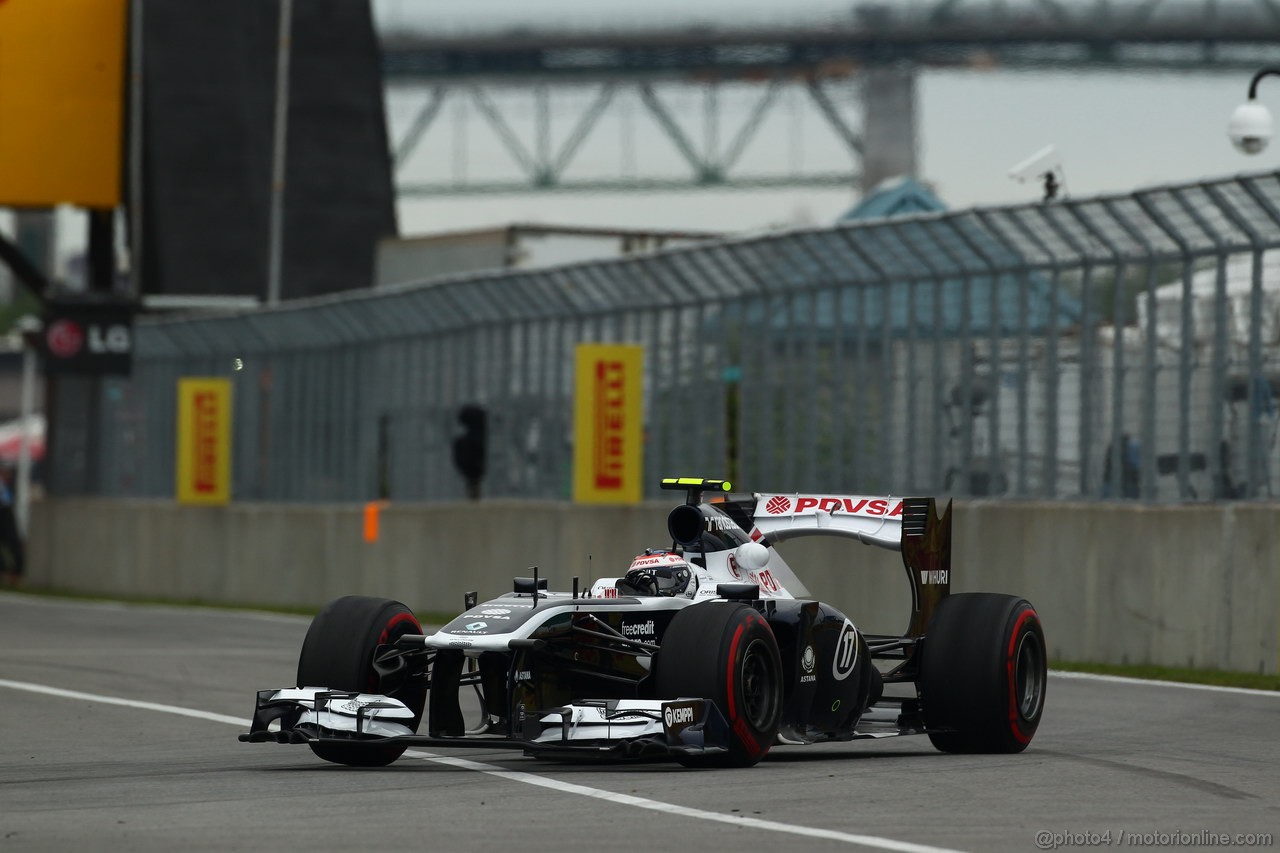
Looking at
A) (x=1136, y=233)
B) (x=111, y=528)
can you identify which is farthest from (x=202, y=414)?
(x=1136, y=233)

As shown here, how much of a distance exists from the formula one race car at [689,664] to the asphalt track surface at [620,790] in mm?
190

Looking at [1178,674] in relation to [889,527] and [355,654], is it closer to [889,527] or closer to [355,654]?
[889,527]

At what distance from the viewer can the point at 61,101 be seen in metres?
36.2

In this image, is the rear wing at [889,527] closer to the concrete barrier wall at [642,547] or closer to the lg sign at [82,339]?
the concrete barrier wall at [642,547]

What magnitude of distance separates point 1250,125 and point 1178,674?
443cm

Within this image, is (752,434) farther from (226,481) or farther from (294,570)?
(226,481)

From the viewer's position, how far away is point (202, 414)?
110 ft

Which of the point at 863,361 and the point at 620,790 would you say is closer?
the point at 620,790

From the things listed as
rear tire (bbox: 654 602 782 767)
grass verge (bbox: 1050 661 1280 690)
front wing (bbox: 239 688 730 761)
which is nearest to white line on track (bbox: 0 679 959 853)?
front wing (bbox: 239 688 730 761)

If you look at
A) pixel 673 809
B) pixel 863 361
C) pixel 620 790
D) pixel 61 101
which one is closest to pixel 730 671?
pixel 620 790

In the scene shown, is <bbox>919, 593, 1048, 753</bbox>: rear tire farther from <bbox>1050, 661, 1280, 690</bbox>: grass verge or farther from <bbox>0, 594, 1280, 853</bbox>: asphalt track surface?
<bbox>1050, 661, 1280, 690</bbox>: grass verge

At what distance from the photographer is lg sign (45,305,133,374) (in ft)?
112

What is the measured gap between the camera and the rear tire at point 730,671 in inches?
426

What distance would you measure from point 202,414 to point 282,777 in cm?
2306
